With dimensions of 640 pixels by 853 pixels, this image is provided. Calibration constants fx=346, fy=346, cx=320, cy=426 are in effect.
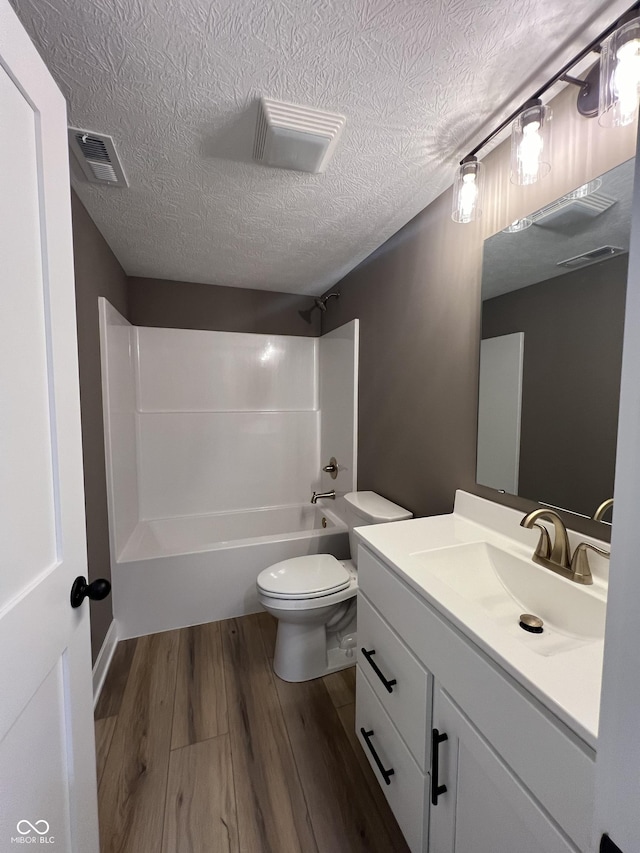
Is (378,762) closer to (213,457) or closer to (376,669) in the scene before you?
(376,669)

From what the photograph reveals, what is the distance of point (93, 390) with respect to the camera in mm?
1731

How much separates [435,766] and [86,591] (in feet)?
3.14

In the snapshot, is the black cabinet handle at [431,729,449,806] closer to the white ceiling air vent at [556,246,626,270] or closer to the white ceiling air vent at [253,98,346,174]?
the white ceiling air vent at [556,246,626,270]

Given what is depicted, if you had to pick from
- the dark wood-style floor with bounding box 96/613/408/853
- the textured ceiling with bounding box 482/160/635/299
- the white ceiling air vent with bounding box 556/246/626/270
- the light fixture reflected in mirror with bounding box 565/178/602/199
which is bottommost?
the dark wood-style floor with bounding box 96/613/408/853

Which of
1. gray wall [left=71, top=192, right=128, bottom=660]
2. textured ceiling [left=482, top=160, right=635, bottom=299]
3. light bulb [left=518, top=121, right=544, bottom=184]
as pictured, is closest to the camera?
textured ceiling [left=482, top=160, right=635, bottom=299]

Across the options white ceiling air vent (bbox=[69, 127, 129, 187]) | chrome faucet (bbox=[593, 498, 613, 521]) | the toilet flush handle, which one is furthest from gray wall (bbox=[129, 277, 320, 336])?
chrome faucet (bbox=[593, 498, 613, 521])

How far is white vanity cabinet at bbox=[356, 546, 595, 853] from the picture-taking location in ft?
1.86

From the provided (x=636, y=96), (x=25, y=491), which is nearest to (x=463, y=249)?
(x=636, y=96)

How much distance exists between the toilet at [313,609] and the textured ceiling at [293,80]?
5.00ft

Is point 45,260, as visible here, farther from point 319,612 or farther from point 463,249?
point 319,612

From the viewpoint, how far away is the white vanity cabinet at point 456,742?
57 cm

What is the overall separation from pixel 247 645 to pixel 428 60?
251cm

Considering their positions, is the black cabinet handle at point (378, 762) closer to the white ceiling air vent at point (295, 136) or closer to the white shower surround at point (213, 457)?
the white shower surround at point (213, 457)

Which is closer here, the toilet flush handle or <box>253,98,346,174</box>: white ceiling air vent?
<box>253,98,346,174</box>: white ceiling air vent
